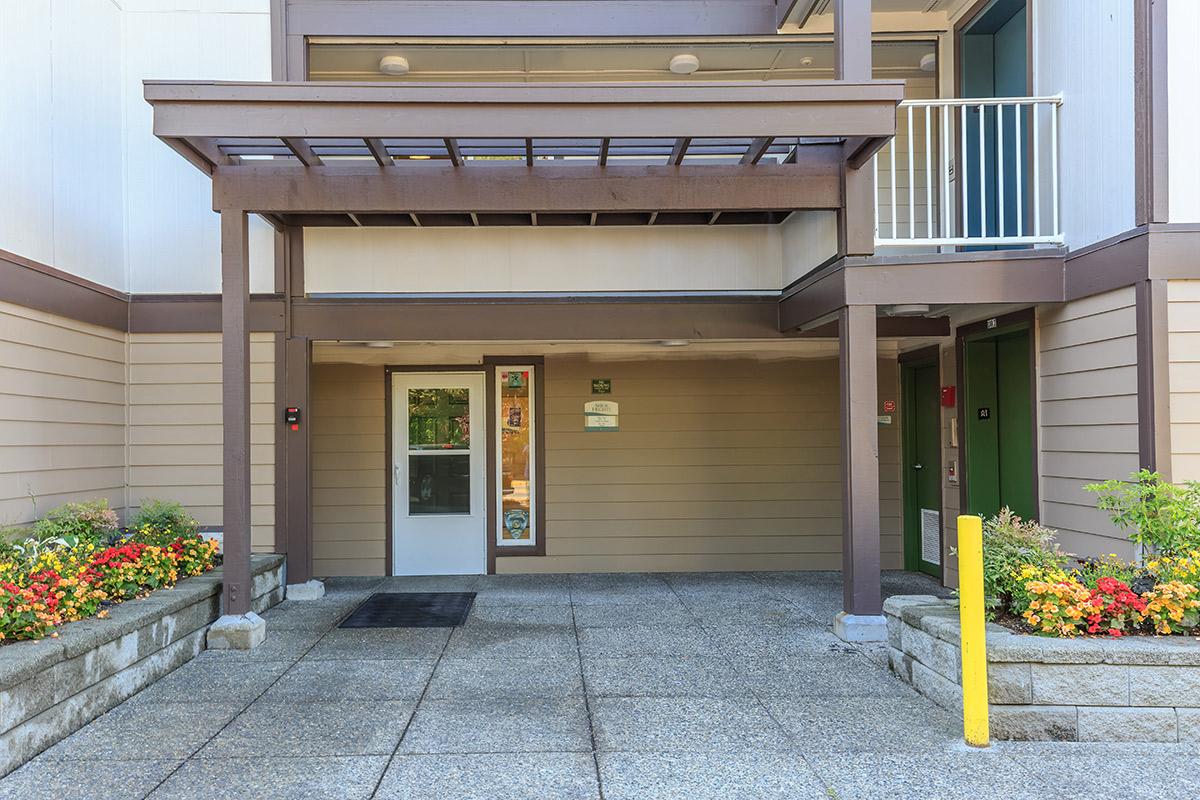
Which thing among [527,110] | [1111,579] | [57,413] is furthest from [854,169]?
[57,413]

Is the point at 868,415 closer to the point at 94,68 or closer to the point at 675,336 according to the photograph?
the point at 675,336

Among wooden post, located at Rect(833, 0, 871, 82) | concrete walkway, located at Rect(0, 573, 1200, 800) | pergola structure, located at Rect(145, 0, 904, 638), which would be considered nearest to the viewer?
concrete walkway, located at Rect(0, 573, 1200, 800)

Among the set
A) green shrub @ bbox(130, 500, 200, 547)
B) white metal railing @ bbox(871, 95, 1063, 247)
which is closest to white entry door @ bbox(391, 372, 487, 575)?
green shrub @ bbox(130, 500, 200, 547)

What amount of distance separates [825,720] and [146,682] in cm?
358

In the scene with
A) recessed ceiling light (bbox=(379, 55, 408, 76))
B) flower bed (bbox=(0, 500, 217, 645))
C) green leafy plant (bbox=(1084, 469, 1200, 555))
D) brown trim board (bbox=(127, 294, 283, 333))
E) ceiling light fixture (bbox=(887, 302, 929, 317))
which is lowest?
flower bed (bbox=(0, 500, 217, 645))

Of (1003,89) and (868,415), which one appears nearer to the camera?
(868,415)

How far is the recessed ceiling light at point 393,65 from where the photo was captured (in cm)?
763

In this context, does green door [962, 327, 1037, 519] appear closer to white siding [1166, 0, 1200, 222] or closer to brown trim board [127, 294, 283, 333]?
white siding [1166, 0, 1200, 222]

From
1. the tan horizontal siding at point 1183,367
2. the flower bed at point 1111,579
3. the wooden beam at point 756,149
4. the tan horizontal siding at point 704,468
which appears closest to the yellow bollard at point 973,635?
the flower bed at point 1111,579

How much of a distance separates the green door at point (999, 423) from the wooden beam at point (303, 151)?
5.06 meters

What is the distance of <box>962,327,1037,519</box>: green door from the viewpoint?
655cm

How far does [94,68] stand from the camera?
6730 millimetres

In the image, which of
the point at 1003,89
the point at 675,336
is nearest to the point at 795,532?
→ the point at 675,336

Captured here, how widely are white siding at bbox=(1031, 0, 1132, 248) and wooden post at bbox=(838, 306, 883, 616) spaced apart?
156cm
